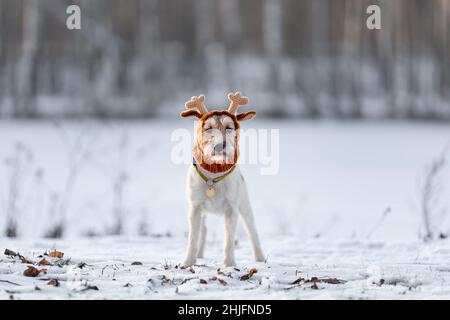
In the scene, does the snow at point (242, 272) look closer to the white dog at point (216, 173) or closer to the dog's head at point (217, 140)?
the white dog at point (216, 173)

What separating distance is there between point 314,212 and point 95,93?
35.9ft

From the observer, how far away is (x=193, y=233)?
457 cm

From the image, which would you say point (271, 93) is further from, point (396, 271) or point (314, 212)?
point (396, 271)

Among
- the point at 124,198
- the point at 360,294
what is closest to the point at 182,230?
the point at 124,198

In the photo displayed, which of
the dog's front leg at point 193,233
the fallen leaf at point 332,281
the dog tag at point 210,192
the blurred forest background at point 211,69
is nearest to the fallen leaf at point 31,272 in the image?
the dog's front leg at point 193,233

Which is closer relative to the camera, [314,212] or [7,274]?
[7,274]

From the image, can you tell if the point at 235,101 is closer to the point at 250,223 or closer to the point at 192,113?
the point at 192,113

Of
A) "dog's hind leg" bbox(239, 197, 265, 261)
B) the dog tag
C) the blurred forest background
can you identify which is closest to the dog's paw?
"dog's hind leg" bbox(239, 197, 265, 261)

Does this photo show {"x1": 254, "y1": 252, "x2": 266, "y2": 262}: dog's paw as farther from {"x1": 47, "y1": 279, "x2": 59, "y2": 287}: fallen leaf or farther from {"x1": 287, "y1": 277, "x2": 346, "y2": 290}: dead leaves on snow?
{"x1": 47, "y1": 279, "x2": 59, "y2": 287}: fallen leaf

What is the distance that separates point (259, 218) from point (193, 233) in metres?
3.71

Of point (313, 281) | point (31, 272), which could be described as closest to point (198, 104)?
point (313, 281)

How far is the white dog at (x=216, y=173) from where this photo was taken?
14.0 ft
